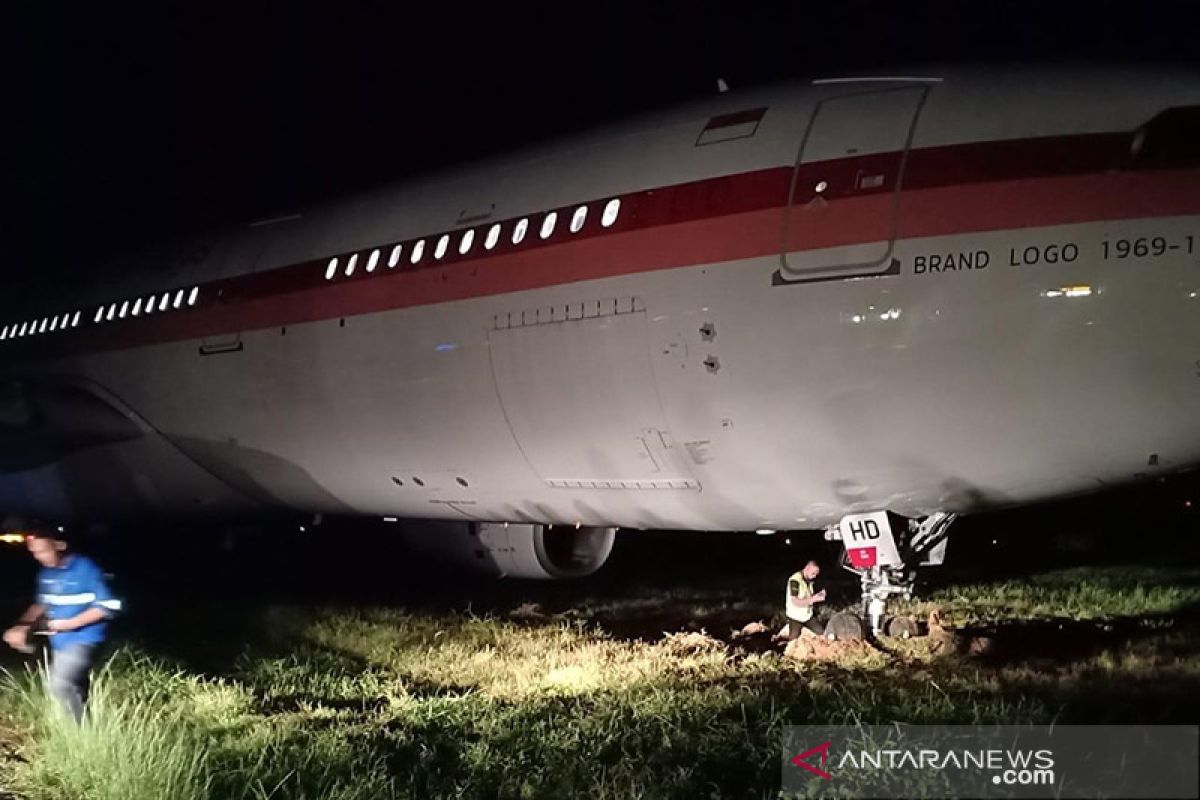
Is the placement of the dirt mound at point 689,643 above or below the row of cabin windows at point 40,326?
below

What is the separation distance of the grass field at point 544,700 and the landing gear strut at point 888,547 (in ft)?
1.44

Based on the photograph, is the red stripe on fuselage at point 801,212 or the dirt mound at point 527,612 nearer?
the red stripe on fuselage at point 801,212

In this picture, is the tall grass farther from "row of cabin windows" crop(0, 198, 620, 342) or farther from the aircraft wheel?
the aircraft wheel

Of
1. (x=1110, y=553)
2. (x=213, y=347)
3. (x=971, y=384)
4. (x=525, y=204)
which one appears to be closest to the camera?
(x=971, y=384)

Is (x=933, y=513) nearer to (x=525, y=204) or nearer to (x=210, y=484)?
(x=525, y=204)

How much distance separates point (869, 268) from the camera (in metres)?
7.16

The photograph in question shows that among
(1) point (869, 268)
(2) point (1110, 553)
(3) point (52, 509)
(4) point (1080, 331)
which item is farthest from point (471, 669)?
(2) point (1110, 553)

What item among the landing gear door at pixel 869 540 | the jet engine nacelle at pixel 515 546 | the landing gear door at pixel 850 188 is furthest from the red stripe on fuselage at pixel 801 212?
the jet engine nacelle at pixel 515 546

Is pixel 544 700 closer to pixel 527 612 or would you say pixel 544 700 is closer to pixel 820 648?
pixel 820 648

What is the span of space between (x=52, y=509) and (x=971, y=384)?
11907mm

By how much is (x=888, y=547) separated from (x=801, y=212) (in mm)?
2311

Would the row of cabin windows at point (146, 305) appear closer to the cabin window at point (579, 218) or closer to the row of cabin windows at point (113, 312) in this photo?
the row of cabin windows at point (113, 312)

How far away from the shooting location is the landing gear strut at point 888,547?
322 inches

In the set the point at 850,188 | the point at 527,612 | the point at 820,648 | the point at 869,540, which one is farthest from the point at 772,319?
the point at 527,612
